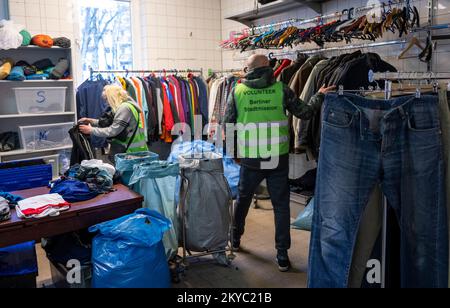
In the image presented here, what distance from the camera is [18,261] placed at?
96.7 inches

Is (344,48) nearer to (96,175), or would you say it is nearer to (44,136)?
(96,175)

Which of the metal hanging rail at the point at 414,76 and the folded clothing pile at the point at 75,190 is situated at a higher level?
the metal hanging rail at the point at 414,76

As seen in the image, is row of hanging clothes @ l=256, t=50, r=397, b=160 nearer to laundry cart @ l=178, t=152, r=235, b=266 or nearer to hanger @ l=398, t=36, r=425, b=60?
hanger @ l=398, t=36, r=425, b=60

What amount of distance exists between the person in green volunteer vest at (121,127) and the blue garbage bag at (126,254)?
1325 millimetres

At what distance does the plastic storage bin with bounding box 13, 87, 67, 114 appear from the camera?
4262 millimetres

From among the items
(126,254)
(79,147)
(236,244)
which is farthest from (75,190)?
(236,244)

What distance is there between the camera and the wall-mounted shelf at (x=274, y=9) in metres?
4.25

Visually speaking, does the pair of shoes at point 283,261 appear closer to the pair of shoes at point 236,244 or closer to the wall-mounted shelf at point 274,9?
the pair of shoes at point 236,244

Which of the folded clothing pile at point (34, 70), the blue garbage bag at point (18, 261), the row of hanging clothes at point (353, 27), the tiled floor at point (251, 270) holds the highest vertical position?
the row of hanging clothes at point (353, 27)

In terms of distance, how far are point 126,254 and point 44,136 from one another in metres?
2.69

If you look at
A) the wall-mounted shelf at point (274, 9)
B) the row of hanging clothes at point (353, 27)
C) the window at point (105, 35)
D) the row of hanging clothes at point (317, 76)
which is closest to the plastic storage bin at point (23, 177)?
the row of hanging clothes at point (317, 76)

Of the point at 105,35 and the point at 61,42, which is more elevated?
the point at 105,35

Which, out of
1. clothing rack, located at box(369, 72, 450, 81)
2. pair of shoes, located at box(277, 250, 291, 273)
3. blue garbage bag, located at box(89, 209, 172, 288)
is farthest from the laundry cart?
clothing rack, located at box(369, 72, 450, 81)
